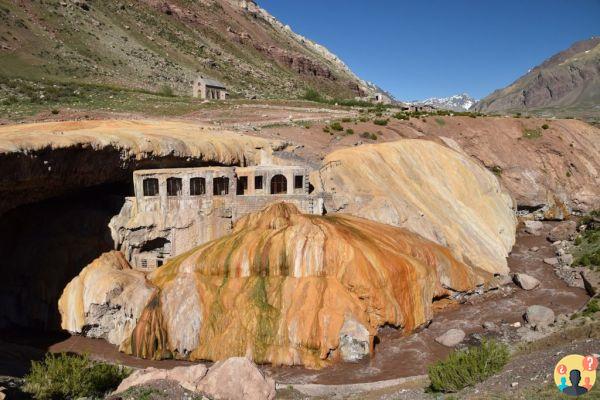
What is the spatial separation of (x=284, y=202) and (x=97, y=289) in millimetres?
14253

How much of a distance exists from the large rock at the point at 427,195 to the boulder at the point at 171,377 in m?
20.5

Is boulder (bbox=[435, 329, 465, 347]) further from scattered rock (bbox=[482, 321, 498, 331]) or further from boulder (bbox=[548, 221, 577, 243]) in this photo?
boulder (bbox=[548, 221, 577, 243])

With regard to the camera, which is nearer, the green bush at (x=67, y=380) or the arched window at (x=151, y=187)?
the green bush at (x=67, y=380)

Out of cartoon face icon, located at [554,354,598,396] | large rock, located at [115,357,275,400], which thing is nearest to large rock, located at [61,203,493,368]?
large rock, located at [115,357,275,400]

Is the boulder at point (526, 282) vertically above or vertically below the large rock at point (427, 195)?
below

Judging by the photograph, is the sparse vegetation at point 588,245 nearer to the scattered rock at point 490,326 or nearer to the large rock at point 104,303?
the scattered rock at point 490,326

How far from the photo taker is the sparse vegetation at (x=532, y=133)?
62.7m

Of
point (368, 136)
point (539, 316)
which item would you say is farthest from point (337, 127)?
point (539, 316)

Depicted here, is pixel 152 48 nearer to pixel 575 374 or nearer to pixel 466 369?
pixel 466 369

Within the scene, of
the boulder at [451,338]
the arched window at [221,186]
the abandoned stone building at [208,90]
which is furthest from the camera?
the abandoned stone building at [208,90]

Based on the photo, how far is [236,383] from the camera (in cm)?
1880

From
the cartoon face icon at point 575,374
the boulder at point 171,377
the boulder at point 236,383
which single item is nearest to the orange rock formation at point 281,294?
the boulder at point 236,383

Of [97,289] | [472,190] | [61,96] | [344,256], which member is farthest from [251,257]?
[61,96]

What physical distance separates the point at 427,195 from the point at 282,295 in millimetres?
20149
